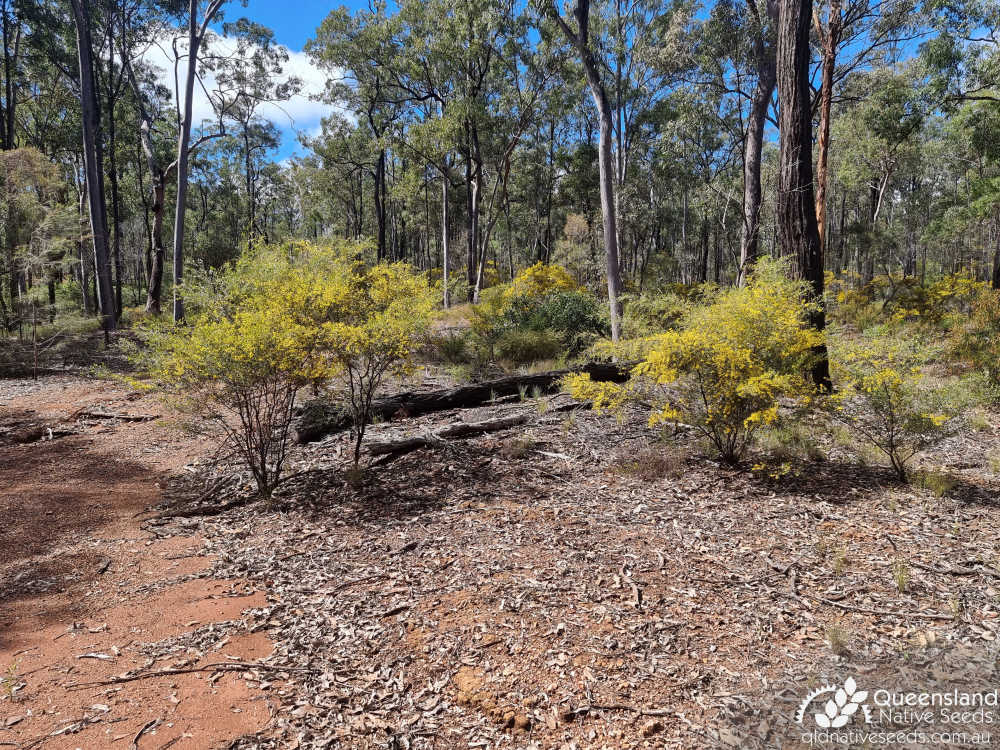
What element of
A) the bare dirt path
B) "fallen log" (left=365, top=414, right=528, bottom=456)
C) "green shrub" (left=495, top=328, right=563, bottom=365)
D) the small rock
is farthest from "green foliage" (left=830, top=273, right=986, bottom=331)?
the bare dirt path

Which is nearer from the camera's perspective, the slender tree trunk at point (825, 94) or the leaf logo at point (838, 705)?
the leaf logo at point (838, 705)

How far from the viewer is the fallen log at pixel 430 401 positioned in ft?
21.9

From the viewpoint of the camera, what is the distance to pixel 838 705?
6.98 ft

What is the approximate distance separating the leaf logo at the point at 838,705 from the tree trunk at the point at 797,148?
202 inches

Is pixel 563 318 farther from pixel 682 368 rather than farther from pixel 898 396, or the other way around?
pixel 898 396

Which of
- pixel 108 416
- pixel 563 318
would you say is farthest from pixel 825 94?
pixel 108 416

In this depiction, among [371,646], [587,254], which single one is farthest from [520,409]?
[587,254]

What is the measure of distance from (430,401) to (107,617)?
465 centimetres

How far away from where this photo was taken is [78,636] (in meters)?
3.06

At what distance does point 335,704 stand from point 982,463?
5.89 m

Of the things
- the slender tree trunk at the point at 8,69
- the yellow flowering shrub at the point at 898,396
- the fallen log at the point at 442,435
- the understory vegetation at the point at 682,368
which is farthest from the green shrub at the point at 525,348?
the slender tree trunk at the point at 8,69

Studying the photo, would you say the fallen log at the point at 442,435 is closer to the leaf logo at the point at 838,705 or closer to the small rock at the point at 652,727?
the small rock at the point at 652,727

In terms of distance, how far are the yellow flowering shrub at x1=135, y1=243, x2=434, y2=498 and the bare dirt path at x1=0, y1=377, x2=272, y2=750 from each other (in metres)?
0.66

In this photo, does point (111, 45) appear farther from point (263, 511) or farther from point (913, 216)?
point (913, 216)
